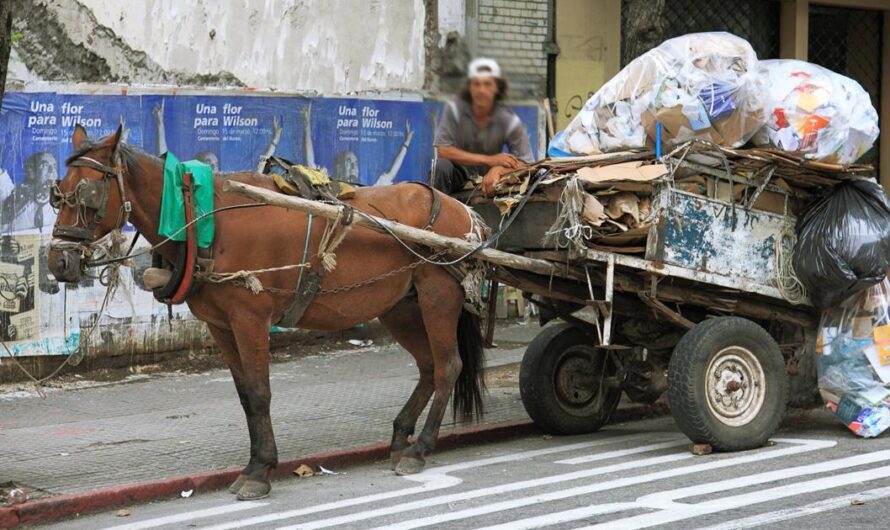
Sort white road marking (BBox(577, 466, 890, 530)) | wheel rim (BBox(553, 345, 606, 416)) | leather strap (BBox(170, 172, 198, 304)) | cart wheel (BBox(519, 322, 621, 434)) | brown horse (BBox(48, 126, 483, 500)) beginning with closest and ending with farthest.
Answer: white road marking (BBox(577, 466, 890, 530))
brown horse (BBox(48, 126, 483, 500))
leather strap (BBox(170, 172, 198, 304))
cart wheel (BBox(519, 322, 621, 434))
wheel rim (BBox(553, 345, 606, 416))

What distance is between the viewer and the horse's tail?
26.2 feet

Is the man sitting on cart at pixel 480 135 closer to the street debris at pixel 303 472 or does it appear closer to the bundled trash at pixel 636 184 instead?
the bundled trash at pixel 636 184

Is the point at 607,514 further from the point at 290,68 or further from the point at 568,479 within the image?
the point at 290,68

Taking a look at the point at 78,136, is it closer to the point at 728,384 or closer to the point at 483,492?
the point at 483,492

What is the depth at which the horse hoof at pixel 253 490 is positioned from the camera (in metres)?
6.89

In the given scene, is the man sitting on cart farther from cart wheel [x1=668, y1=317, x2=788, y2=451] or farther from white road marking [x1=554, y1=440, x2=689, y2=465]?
white road marking [x1=554, y1=440, x2=689, y2=465]

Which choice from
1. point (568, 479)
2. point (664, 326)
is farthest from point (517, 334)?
point (568, 479)

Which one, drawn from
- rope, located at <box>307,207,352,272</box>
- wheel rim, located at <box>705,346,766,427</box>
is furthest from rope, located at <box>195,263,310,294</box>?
wheel rim, located at <box>705,346,766,427</box>

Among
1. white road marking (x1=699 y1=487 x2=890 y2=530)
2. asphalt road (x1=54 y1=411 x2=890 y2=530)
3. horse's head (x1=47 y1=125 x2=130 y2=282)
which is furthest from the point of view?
Result: horse's head (x1=47 y1=125 x2=130 y2=282)

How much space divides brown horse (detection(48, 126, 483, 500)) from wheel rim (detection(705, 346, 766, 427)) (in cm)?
154

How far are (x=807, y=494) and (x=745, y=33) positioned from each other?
9906 mm

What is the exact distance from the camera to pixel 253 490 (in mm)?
6898

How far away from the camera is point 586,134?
8.23m

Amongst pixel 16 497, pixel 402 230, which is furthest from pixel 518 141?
pixel 16 497
